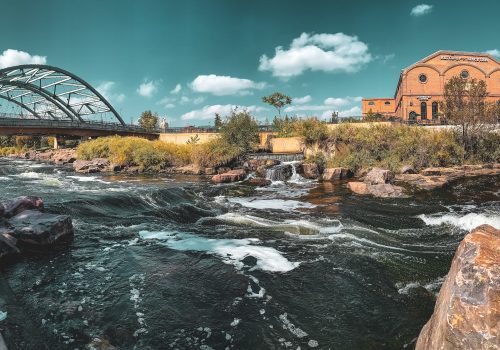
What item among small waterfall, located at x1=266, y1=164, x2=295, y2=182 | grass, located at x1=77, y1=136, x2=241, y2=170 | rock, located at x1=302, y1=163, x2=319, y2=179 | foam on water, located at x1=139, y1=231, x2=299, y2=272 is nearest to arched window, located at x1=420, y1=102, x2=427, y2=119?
grass, located at x1=77, y1=136, x2=241, y2=170

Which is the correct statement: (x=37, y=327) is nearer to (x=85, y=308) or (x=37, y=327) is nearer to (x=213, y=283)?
(x=85, y=308)

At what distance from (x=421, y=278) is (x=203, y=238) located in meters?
5.64

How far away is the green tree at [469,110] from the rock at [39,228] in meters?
26.7

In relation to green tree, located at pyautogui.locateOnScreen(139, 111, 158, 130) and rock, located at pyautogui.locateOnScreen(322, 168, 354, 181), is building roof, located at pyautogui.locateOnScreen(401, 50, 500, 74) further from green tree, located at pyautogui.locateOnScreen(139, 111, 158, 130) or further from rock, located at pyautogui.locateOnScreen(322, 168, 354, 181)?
green tree, located at pyautogui.locateOnScreen(139, 111, 158, 130)

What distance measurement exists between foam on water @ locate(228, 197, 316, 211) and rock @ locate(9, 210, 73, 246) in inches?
302

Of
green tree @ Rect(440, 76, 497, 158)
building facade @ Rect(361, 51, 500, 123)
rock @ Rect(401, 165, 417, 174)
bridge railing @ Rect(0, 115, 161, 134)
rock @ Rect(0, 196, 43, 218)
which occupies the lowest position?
rock @ Rect(401, 165, 417, 174)

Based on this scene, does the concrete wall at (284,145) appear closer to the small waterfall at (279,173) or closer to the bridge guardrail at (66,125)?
the small waterfall at (279,173)

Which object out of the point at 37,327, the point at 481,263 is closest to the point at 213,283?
the point at 37,327

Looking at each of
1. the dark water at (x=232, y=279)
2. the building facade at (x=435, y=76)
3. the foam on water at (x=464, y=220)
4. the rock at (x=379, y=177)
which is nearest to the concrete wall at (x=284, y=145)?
the rock at (x=379, y=177)

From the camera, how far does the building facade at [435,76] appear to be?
52.7 meters

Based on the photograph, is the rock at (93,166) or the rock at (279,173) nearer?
the rock at (279,173)

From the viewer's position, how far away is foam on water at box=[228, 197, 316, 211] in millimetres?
14828

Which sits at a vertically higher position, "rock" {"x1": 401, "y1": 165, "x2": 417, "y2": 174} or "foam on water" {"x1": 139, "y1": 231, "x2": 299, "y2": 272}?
"rock" {"x1": 401, "y1": 165, "x2": 417, "y2": 174}

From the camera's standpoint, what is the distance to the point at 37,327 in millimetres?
5105
